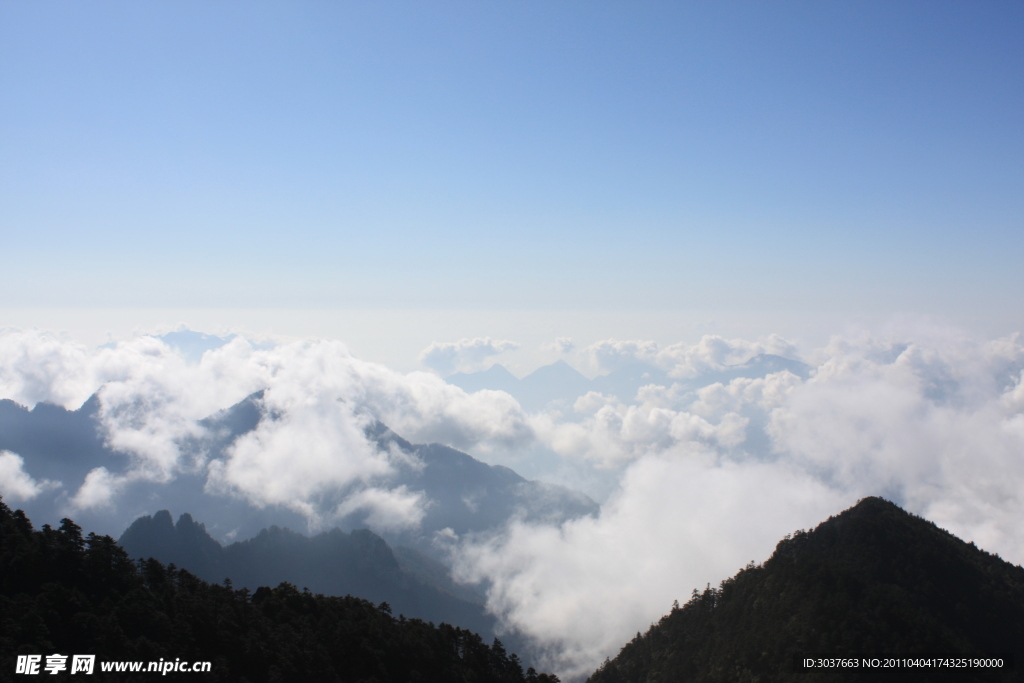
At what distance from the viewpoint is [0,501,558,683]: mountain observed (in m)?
53.3

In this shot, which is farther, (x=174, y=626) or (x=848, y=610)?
(x=848, y=610)

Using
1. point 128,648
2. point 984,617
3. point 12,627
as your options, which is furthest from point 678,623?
point 12,627

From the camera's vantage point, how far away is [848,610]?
8494 centimetres

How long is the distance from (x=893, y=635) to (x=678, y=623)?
148 feet

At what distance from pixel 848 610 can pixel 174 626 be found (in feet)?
351

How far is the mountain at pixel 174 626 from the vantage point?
2100 inches

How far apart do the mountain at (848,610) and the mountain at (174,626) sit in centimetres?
4471

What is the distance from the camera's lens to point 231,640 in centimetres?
6269

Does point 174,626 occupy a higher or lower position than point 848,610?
higher

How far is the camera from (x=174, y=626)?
60188 millimetres

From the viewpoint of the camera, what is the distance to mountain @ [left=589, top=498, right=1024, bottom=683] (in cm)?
8162

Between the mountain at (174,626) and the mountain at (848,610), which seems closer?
the mountain at (174,626)

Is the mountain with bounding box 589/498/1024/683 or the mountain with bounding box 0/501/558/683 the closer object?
the mountain with bounding box 0/501/558/683

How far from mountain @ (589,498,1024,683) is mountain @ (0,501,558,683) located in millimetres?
44705
